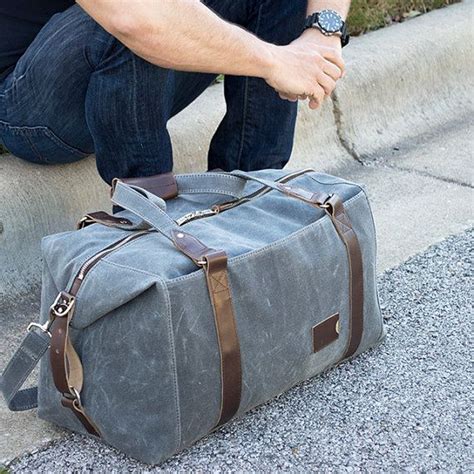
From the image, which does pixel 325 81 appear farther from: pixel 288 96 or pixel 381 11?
pixel 381 11

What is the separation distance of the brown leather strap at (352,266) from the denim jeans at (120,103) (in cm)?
50

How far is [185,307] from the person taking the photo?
2080mm

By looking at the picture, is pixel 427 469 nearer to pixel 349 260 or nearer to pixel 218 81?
pixel 349 260

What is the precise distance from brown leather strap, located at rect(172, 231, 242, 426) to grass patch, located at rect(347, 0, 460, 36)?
2.51m

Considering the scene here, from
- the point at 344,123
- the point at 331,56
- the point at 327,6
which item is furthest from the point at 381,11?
the point at 331,56

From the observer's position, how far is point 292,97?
264cm

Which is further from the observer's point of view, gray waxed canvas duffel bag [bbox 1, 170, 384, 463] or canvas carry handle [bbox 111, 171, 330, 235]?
canvas carry handle [bbox 111, 171, 330, 235]

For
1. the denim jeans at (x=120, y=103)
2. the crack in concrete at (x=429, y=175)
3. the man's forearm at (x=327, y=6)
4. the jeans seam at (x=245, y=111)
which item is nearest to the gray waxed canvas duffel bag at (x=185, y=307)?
the denim jeans at (x=120, y=103)

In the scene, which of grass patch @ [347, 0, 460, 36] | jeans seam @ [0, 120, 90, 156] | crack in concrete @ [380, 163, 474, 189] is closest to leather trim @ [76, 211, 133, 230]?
jeans seam @ [0, 120, 90, 156]

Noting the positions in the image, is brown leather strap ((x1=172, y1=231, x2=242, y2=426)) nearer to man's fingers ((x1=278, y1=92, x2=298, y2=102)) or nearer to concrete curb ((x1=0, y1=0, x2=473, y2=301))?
man's fingers ((x1=278, y1=92, x2=298, y2=102))

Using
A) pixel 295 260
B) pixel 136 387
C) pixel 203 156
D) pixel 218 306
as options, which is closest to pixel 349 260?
pixel 295 260

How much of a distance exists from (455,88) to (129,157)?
231 cm

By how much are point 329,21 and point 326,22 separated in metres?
0.01

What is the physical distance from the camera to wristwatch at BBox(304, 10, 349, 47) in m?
2.74
